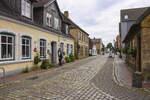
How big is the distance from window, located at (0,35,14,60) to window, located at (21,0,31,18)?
3319mm

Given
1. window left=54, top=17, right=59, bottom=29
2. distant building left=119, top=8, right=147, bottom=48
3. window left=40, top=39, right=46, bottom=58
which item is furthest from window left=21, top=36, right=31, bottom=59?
distant building left=119, top=8, right=147, bottom=48

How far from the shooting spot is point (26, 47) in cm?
1092

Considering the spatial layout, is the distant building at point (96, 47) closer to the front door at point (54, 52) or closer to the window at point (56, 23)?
the window at point (56, 23)

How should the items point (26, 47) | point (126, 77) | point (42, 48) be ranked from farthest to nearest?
point (42, 48) < point (26, 47) < point (126, 77)

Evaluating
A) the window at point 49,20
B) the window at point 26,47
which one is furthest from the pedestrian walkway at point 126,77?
the window at point 49,20

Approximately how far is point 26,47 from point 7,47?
6.60 feet

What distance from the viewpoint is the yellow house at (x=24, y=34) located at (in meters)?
8.79

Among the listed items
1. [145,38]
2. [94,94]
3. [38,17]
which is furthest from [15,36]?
[145,38]

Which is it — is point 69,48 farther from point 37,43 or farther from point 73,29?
point 37,43

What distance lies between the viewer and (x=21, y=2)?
35.7 feet

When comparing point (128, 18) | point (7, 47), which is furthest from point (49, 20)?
point (128, 18)

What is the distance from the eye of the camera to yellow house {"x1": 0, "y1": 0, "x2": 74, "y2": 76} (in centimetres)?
879

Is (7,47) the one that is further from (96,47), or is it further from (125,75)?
(96,47)

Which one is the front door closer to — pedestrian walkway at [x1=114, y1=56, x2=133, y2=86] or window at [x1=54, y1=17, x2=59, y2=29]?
window at [x1=54, y1=17, x2=59, y2=29]
